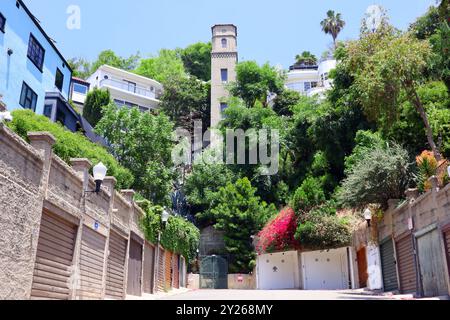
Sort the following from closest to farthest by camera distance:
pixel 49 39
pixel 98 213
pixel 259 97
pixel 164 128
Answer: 1. pixel 98 213
2. pixel 49 39
3. pixel 164 128
4. pixel 259 97

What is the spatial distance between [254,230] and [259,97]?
63.4 ft

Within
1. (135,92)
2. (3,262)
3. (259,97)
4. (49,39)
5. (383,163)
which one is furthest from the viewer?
(135,92)

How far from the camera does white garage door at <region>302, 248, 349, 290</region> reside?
29359 millimetres

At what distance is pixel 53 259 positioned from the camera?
11.2 m

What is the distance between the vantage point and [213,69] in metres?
55.8

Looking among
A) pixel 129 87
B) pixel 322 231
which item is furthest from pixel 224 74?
pixel 322 231

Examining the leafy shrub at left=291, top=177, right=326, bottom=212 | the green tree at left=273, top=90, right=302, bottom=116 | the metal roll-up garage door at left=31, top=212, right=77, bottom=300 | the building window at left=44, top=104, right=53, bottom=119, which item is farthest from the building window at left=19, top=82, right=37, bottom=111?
the green tree at left=273, top=90, right=302, bottom=116

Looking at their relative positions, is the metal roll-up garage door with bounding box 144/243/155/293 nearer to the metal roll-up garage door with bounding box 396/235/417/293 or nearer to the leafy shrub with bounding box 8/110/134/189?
the leafy shrub with bounding box 8/110/134/189

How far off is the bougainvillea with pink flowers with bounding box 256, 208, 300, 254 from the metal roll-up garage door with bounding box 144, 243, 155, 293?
11556 millimetres

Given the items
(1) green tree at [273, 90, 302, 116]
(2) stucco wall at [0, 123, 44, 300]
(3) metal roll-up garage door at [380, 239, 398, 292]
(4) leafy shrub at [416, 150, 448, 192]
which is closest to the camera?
(2) stucco wall at [0, 123, 44, 300]

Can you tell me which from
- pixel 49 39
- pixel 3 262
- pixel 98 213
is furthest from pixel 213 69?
pixel 3 262

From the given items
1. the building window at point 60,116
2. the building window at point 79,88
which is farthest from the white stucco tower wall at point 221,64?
the building window at point 60,116

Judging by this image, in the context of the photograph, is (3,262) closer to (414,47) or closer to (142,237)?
(142,237)

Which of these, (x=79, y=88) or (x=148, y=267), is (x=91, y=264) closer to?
(x=148, y=267)
